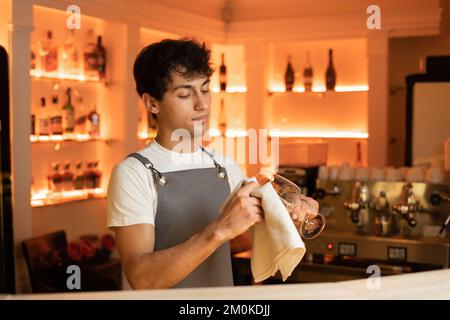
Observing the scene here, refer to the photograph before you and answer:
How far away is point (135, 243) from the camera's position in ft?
4.83

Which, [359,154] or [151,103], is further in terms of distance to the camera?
[359,154]

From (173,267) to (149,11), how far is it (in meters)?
4.04

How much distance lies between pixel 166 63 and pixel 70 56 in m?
3.33

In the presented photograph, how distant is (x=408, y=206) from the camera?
11.5 feet

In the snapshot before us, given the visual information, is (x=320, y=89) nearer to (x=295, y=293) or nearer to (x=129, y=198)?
(x=129, y=198)

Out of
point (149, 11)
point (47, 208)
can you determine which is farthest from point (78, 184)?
point (149, 11)

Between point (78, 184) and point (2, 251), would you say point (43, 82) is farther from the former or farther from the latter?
point (2, 251)

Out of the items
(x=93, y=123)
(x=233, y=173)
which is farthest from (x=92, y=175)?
(x=233, y=173)

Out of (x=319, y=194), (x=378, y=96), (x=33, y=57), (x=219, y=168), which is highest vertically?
(x=33, y=57)

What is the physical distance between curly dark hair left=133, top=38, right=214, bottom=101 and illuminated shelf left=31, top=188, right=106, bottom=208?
2884 mm

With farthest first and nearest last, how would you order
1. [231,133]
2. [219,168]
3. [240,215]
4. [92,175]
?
[231,133]
[92,175]
[219,168]
[240,215]

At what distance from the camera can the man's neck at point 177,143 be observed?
65.6 inches

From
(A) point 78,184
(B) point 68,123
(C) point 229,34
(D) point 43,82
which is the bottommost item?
(A) point 78,184

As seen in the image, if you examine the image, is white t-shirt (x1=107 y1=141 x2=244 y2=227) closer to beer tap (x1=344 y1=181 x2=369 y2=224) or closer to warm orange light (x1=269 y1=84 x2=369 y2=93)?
beer tap (x1=344 y1=181 x2=369 y2=224)
